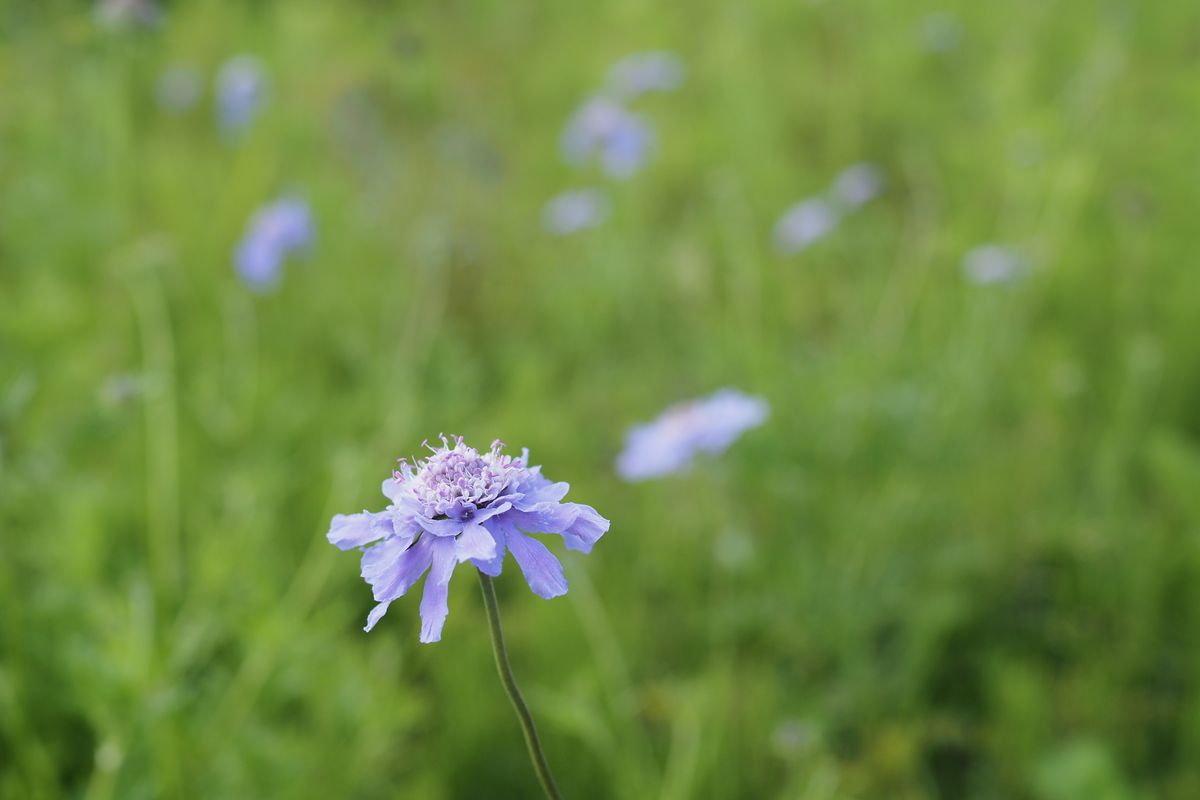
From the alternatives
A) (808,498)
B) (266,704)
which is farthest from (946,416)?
(266,704)

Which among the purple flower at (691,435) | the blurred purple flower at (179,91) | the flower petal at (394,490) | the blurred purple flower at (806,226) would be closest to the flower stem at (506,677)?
the flower petal at (394,490)

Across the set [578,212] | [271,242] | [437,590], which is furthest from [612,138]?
[437,590]

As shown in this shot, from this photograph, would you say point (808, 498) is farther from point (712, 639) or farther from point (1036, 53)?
point (1036, 53)

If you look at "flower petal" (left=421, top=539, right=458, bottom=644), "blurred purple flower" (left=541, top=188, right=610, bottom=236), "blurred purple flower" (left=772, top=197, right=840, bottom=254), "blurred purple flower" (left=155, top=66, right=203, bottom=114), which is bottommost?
"flower petal" (left=421, top=539, right=458, bottom=644)

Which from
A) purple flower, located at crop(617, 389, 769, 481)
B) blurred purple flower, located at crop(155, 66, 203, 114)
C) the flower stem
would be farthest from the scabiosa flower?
the flower stem

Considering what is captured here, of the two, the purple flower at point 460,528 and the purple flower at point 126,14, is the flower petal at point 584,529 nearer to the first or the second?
the purple flower at point 460,528

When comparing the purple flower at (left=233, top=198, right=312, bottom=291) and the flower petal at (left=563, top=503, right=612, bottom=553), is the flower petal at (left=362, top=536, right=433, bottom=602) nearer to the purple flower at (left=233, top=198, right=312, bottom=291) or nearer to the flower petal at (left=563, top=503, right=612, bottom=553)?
the flower petal at (left=563, top=503, right=612, bottom=553)
